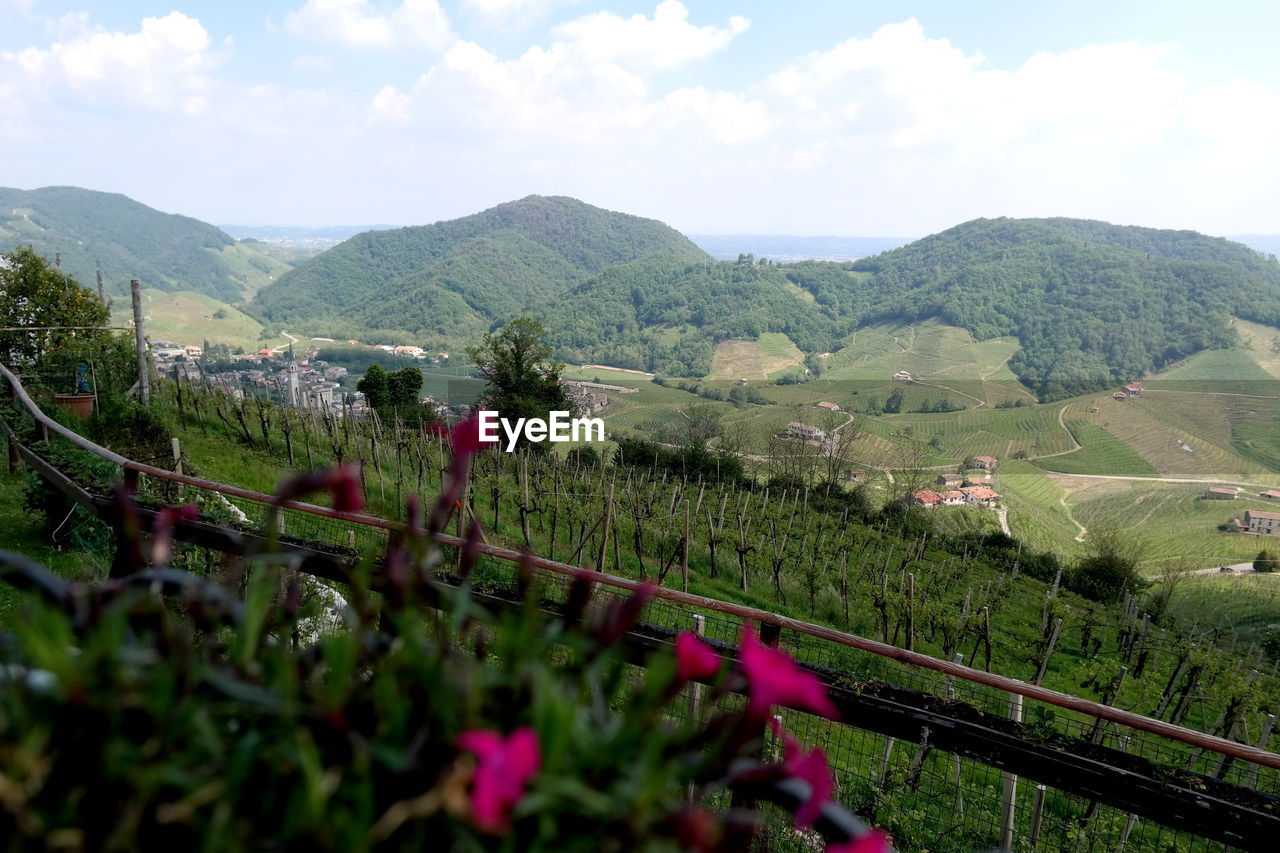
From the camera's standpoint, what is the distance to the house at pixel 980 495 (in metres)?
34.4

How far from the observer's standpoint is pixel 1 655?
606 mm

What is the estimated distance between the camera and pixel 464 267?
382ft

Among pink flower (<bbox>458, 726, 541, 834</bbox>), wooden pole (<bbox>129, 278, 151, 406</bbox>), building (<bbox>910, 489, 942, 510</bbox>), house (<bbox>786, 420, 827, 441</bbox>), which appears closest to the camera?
pink flower (<bbox>458, 726, 541, 834</bbox>)

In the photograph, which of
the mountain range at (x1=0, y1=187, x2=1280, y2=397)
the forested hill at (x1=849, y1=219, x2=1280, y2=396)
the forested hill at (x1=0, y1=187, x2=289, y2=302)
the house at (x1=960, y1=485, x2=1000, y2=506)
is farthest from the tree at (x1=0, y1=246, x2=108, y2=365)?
the forested hill at (x1=0, y1=187, x2=289, y2=302)

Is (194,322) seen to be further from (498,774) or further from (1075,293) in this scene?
(498,774)

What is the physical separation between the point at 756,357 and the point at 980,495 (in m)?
51.0

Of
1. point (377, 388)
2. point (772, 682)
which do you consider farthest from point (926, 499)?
point (772, 682)

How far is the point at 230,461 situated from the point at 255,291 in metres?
146

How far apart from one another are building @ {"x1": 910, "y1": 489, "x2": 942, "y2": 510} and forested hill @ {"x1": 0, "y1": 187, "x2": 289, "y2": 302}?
11216 cm

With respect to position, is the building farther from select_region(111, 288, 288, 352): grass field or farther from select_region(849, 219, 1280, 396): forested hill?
select_region(111, 288, 288, 352): grass field

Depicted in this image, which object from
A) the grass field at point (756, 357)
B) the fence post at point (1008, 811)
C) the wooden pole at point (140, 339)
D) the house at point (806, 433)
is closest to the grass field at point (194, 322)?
the grass field at point (756, 357)

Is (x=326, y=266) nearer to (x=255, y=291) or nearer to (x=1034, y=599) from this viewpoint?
(x=255, y=291)

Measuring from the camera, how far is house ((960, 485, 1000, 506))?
113 feet

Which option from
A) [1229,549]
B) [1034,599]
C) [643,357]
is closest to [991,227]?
[643,357]
